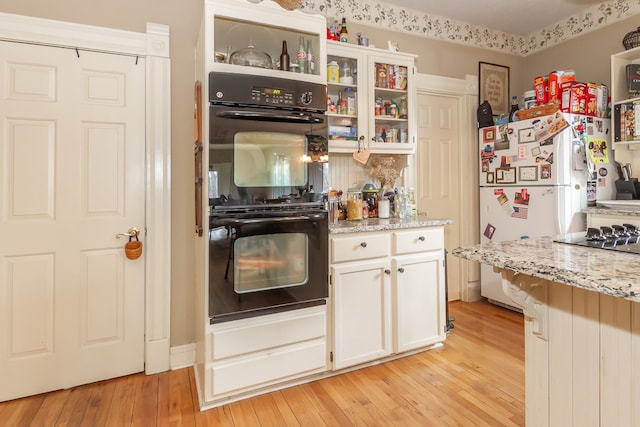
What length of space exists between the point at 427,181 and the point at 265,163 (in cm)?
196

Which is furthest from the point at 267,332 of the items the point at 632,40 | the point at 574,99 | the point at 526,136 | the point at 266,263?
the point at 632,40

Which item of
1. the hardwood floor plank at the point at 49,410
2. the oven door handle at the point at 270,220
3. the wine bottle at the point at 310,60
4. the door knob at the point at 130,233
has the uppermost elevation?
the wine bottle at the point at 310,60

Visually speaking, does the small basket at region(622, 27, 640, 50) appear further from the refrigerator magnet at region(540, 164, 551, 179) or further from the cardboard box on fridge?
the refrigerator magnet at region(540, 164, 551, 179)

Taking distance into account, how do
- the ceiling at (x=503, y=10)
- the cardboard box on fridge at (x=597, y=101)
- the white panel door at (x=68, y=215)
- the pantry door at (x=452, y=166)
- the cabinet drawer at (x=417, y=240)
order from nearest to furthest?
the white panel door at (x=68, y=215), the cabinet drawer at (x=417, y=240), the cardboard box on fridge at (x=597, y=101), the ceiling at (x=503, y=10), the pantry door at (x=452, y=166)

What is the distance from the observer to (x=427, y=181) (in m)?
3.34

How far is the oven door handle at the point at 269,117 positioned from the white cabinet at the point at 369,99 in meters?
0.53

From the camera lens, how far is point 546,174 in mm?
2771

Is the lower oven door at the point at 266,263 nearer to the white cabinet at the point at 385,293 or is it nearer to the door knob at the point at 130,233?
the white cabinet at the point at 385,293

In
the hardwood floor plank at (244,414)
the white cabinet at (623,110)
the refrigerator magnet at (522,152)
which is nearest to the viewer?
the hardwood floor plank at (244,414)

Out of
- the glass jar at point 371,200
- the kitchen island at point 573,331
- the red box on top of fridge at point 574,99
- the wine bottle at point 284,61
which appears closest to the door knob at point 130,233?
the wine bottle at point 284,61

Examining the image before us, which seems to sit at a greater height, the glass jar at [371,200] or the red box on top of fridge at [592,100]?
the red box on top of fridge at [592,100]

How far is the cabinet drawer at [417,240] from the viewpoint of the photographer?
2260 millimetres

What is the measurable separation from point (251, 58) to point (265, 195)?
0.79 metres

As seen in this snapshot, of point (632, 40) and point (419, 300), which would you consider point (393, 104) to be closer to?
point (419, 300)
